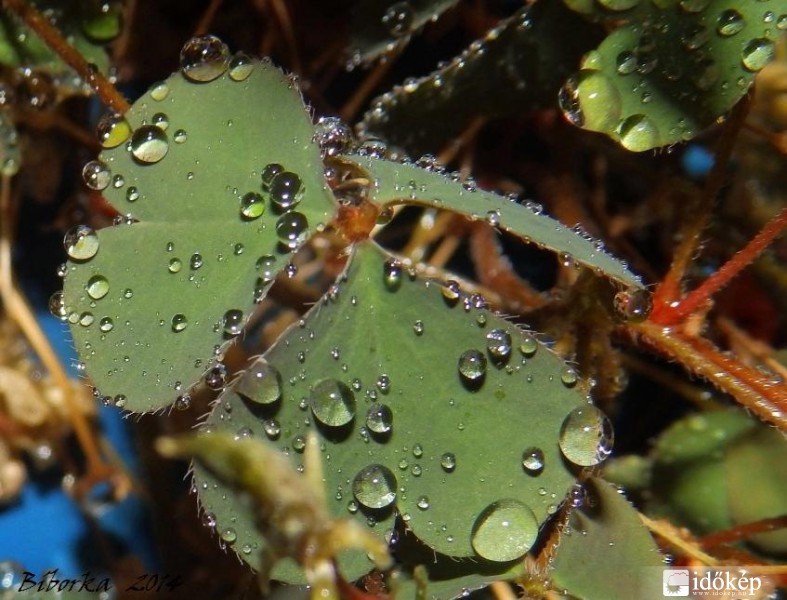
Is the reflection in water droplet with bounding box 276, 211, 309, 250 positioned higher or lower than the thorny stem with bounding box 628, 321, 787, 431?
higher

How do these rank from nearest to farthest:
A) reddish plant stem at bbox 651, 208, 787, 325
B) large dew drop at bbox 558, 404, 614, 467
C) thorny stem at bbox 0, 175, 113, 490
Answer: large dew drop at bbox 558, 404, 614, 467, reddish plant stem at bbox 651, 208, 787, 325, thorny stem at bbox 0, 175, 113, 490

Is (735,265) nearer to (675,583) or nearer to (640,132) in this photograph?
(640,132)

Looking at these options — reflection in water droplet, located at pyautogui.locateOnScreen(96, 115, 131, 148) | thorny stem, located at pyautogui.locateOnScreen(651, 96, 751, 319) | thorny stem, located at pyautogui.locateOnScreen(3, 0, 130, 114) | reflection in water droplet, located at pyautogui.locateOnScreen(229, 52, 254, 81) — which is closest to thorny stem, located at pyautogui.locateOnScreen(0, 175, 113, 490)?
thorny stem, located at pyautogui.locateOnScreen(3, 0, 130, 114)

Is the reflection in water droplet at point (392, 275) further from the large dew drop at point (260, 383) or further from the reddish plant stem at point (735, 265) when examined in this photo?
the reddish plant stem at point (735, 265)

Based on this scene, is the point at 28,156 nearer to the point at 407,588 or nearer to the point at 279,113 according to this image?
the point at 279,113

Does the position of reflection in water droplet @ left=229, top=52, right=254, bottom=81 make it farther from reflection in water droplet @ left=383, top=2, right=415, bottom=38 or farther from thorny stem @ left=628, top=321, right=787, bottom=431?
thorny stem @ left=628, top=321, right=787, bottom=431

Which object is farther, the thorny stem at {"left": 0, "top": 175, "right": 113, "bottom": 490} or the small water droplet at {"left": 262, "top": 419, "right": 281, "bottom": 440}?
the thorny stem at {"left": 0, "top": 175, "right": 113, "bottom": 490}

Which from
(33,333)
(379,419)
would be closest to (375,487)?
(379,419)
